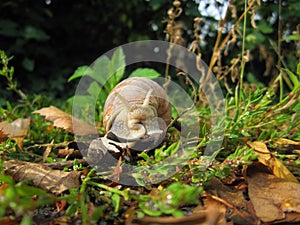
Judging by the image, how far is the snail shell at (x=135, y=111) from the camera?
1.29 metres

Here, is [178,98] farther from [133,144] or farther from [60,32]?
[60,32]

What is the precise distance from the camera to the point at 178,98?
6.99 feet

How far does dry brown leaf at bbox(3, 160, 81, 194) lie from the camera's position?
0.93 metres

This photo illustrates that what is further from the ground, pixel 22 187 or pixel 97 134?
pixel 22 187

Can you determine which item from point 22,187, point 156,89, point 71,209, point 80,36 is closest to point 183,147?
point 156,89

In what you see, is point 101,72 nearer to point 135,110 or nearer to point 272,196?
point 135,110

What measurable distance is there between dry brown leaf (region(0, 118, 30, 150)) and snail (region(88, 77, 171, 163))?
33cm

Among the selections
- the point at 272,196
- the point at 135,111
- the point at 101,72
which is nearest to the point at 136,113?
the point at 135,111

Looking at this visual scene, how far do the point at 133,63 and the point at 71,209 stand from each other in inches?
91.3

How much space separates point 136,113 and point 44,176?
0.44 m

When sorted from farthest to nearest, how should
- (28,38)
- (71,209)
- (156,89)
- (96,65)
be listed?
(28,38) < (96,65) < (156,89) < (71,209)

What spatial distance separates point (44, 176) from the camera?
3.18 feet

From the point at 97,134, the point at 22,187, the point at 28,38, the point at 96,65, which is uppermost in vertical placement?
the point at 28,38

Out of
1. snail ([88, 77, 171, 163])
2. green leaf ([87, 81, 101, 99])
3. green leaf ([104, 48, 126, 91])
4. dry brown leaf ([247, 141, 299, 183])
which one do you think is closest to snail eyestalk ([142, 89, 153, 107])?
snail ([88, 77, 171, 163])
